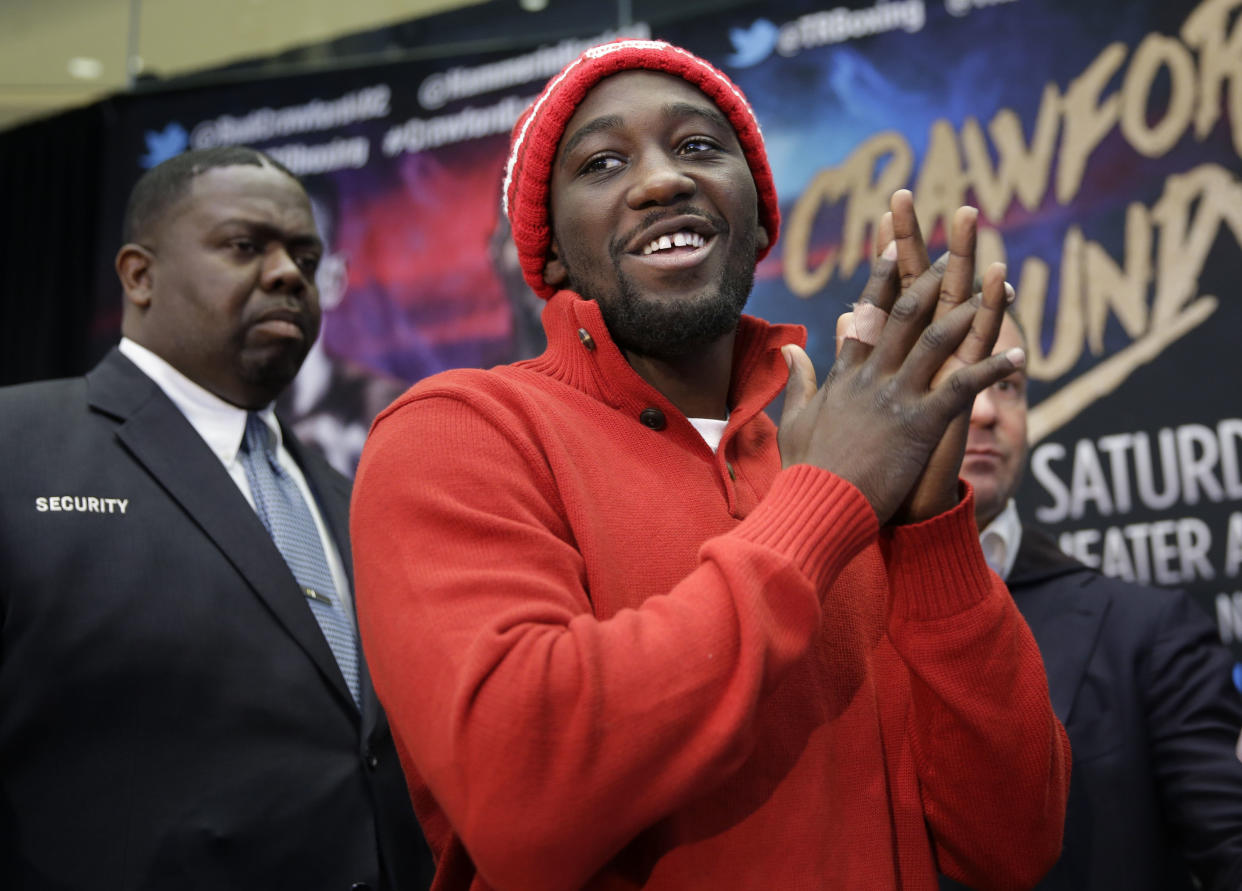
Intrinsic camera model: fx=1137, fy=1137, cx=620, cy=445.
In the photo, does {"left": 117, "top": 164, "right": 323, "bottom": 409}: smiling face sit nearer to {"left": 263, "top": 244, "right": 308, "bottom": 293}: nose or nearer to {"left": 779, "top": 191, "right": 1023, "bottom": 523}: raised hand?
{"left": 263, "top": 244, "right": 308, "bottom": 293}: nose

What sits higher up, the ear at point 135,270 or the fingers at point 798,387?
the ear at point 135,270

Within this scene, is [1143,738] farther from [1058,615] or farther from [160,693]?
[160,693]

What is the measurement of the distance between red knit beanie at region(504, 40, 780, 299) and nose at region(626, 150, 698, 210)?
0.15 meters

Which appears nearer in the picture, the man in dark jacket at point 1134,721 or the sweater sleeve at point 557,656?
the sweater sleeve at point 557,656

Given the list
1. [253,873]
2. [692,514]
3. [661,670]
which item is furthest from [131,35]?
[661,670]

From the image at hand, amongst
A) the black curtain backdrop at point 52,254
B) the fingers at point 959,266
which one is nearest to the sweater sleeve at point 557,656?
the fingers at point 959,266

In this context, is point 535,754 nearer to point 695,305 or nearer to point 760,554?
point 760,554

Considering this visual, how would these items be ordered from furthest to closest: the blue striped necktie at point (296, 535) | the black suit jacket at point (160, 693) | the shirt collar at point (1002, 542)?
the shirt collar at point (1002, 542)
the blue striped necktie at point (296, 535)
the black suit jacket at point (160, 693)

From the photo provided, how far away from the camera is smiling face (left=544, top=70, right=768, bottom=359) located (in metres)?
1.37

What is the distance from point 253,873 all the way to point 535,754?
3.74 ft

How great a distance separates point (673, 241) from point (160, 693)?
3.78 ft

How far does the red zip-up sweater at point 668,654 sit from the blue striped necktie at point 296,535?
0.95 metres

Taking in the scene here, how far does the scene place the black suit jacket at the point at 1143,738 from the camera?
83.2 inches

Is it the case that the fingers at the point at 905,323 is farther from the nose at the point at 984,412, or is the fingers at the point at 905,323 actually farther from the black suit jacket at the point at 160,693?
the nose at the point at 984,412
